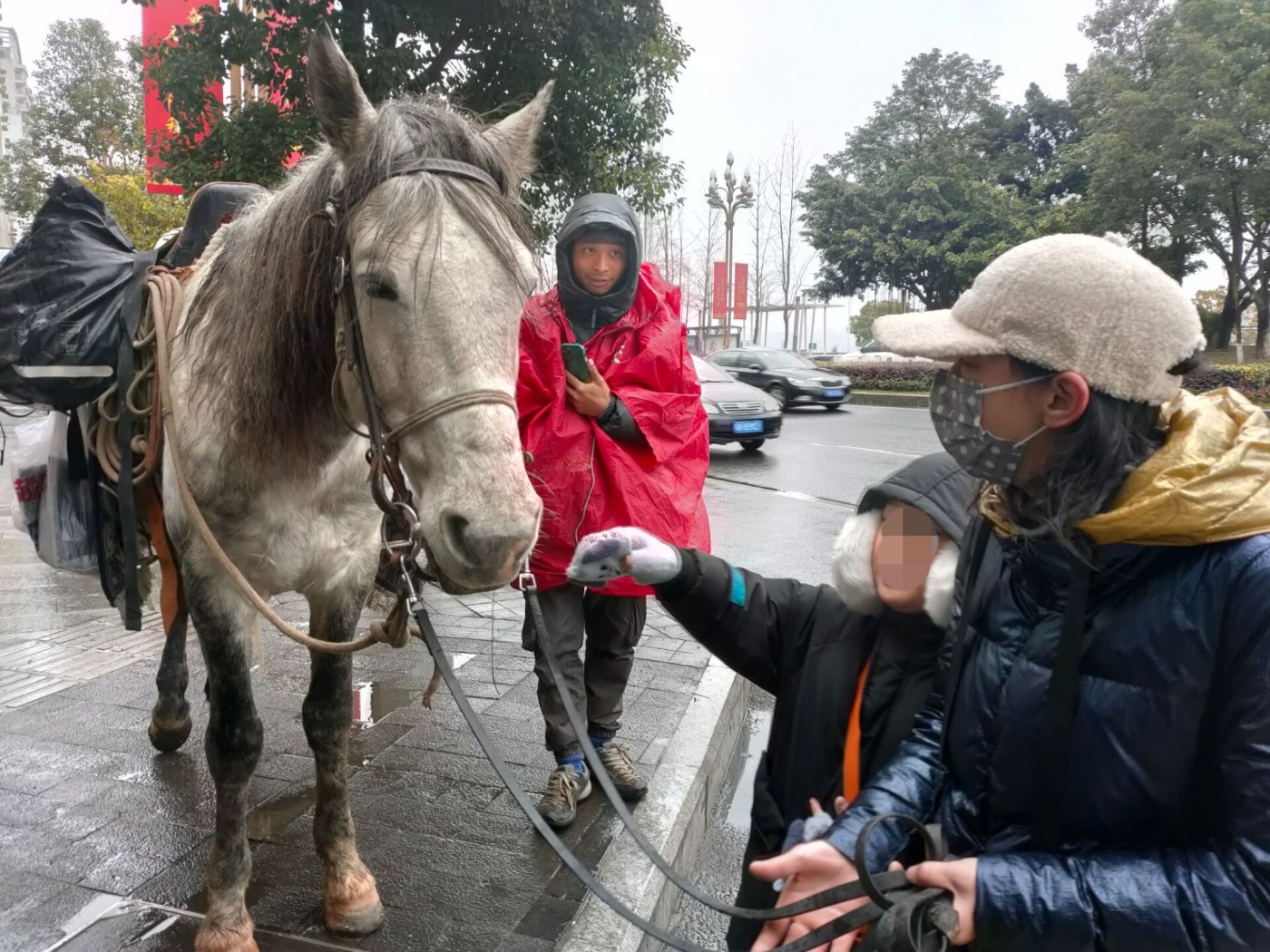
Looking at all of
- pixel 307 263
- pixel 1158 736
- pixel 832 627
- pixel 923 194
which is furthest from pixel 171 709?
pixel 923 194

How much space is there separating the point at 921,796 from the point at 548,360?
1.97 m

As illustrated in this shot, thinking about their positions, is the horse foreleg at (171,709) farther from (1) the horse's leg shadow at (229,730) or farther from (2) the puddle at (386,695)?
(1) the horse's leg shadow at (229,730)

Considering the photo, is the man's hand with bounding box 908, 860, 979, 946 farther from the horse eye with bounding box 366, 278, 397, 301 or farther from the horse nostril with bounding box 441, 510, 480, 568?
the horse eye with bounding box 366, 278, 397, 301

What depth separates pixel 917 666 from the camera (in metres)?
1.81

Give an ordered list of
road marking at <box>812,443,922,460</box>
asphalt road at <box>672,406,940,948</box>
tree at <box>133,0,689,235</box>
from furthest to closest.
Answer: road marking at <box>812,443,922,460</box>, tree at <box>133,0,689,235</box>, asphalt road at <box>672,406,940,948</box>

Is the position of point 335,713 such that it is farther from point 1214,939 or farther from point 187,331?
point 1214,939

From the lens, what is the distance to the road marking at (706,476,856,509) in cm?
1023

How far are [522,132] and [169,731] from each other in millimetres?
2924

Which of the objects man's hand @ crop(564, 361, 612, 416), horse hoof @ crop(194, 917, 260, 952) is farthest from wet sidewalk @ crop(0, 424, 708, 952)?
man's hand @ crop(564, 361, 612, 416)

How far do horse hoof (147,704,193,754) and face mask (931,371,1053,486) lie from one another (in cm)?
352

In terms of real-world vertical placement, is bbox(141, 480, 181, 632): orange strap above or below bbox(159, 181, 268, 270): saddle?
below

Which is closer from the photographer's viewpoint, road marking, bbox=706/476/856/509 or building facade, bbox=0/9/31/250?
road marking, bbox=706/476/856/509

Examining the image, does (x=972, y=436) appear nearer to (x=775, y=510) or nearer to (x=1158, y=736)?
(x=1158, y=736)

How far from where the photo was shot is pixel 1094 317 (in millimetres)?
1297
